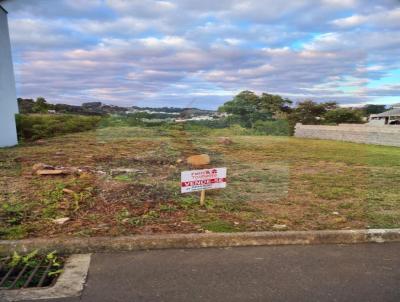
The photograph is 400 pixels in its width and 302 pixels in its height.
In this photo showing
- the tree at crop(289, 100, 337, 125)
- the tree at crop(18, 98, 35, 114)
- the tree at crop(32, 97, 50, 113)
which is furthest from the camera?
the tree at crop(18, 98, 35, 114)

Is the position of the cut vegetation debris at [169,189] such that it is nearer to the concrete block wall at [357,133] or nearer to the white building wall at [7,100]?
the white building wall at [7,100]

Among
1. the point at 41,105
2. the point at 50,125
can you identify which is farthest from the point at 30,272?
the point at 50,125

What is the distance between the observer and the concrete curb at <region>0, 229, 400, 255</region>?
11.1 feet

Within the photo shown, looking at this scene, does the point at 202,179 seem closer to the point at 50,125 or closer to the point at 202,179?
the point at 202,179

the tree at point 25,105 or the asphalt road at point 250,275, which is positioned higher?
the tree at point 25,105

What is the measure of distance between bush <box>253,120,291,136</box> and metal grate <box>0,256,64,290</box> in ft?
10.2

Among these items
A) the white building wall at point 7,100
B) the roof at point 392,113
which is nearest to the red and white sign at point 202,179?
the white building wall at point 7,100

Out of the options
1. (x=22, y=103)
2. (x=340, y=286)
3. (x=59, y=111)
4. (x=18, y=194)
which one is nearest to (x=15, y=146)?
(x=22, y=103)

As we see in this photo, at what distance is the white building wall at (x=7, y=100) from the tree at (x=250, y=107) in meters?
6.61

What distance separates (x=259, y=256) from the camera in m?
3.39

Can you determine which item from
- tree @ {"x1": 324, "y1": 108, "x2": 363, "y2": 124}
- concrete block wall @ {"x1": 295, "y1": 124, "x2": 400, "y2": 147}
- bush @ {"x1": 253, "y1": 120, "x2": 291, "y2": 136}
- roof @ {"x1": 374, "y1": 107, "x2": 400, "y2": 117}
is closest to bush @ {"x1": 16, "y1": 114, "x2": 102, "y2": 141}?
bush @ {"x1": 253, "y1": 120, "x2": 291, "y2": 136}

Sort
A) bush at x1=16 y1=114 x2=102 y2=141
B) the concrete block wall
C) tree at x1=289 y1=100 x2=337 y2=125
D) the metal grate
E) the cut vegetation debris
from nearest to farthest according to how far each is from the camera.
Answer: the metal grate, the cut vegetation debris, bush at x1=16 y1=114 x2=102 y2=141, tree at x1=289 y1=100 x2=337 y2=125, the concrete block wall

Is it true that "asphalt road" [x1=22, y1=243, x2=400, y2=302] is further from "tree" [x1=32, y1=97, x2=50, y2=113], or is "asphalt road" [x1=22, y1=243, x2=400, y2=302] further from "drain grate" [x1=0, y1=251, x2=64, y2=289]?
"tree" [x1=32, y1=97, x2=50, y2=113]

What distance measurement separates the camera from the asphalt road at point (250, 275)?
2688mm
